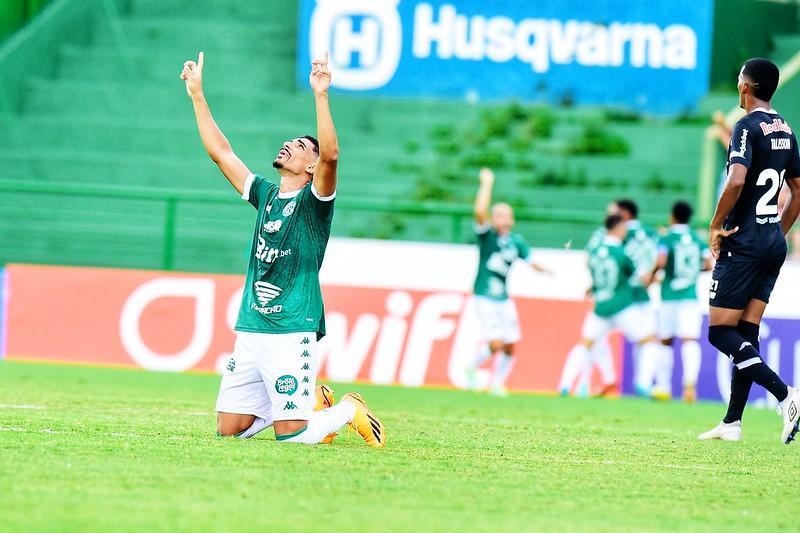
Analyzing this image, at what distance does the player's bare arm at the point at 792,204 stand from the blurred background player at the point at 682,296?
6894mm

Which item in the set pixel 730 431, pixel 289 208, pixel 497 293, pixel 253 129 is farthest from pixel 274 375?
→ pixel 253 129

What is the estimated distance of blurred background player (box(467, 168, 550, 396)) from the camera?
632 inches

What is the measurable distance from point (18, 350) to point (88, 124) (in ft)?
27.4

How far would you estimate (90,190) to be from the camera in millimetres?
17891

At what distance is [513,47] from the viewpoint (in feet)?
78.3

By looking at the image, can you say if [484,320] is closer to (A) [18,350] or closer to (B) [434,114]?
(A) [18,350]

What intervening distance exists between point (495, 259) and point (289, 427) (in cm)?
838

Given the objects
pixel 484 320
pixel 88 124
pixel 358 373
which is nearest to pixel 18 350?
pixel 358 373

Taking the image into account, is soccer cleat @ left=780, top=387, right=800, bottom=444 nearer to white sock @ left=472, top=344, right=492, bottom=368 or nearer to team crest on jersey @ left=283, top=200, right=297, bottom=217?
team crest on jersey @ left=283, top=200, right=297, bottom=217

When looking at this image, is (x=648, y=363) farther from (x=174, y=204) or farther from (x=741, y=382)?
(x=741, y=382)

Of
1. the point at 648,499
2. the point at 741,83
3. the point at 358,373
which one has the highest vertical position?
the point at 741,83

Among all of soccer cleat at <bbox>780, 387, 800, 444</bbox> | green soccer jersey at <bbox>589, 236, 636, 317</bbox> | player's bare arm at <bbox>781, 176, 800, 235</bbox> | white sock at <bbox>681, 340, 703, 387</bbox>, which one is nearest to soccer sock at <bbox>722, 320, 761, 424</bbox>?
soccer cleat at <bbox>780, 387, 800, 444</bbox>

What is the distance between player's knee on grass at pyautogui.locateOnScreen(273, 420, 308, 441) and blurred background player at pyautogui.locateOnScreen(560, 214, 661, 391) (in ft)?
28.6

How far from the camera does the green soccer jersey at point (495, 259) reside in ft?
53.0
